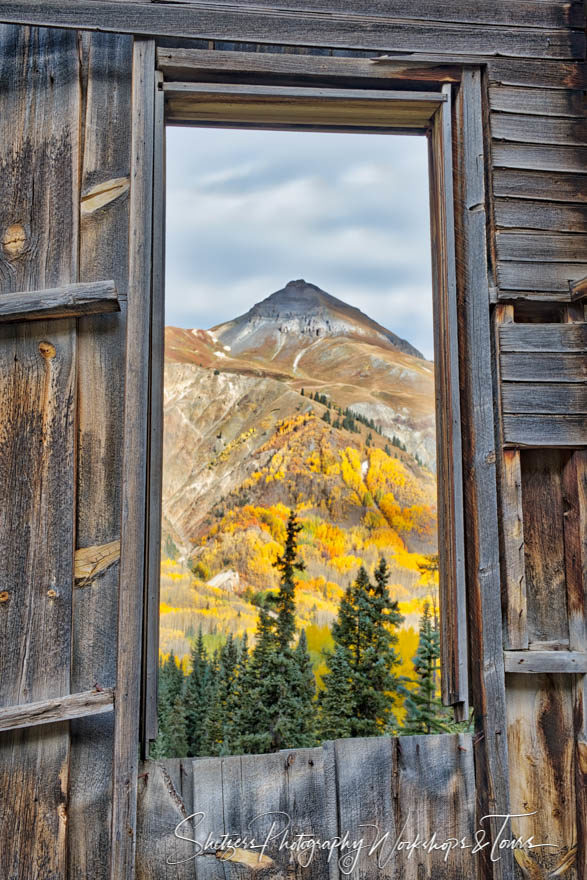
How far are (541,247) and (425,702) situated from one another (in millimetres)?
1376

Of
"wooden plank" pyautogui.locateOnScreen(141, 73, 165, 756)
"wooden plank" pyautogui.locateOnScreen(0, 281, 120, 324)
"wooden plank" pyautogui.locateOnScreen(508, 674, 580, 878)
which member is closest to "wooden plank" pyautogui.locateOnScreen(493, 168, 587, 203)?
"wooden plank" pyautogui.locateOnScreen(141, 73, 165, 756)

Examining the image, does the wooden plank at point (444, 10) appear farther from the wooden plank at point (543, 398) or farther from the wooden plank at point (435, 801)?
the wooden plank at point (435, 801)

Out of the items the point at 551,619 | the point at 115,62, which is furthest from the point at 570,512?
the point at 115,62

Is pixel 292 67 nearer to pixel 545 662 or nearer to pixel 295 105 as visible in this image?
pixel 295 105

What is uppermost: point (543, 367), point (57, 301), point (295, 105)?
point (295, 105)

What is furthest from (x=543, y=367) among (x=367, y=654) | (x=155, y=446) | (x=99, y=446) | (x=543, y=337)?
(x=99, y=446)

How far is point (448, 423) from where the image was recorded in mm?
1975

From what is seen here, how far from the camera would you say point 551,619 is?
1937mm

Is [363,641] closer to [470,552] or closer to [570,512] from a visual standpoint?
[470,552]

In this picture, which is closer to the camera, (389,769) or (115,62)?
(389,769)

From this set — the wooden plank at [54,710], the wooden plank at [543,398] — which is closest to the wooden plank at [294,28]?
the wooden plank at [543,398]

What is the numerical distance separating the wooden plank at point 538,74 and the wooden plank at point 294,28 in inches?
1.0

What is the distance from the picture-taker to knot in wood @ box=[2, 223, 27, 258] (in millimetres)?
1851

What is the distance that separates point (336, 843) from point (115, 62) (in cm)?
213
